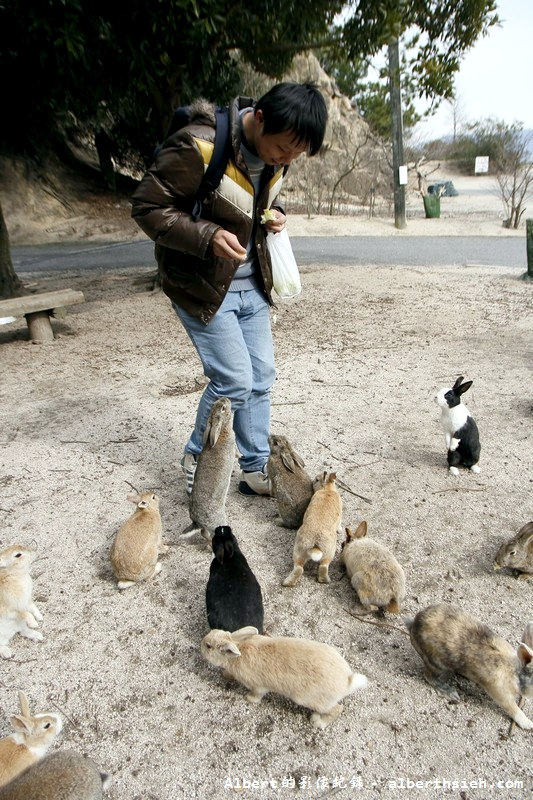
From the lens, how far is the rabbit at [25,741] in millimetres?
1896

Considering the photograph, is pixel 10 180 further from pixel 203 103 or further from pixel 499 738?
pixel 499 738

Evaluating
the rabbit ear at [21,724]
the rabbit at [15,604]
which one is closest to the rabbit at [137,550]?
the rabbit at [15,604]

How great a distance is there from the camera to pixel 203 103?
9.21 feet

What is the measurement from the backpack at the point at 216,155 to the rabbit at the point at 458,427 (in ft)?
6.57

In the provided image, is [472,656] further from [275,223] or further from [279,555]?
[275,223]

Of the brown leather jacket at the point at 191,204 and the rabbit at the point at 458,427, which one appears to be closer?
the brown leather jacket at the point at 191,204

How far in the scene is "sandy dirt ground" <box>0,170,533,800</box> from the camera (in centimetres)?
203

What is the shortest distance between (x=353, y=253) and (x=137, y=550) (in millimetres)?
12131

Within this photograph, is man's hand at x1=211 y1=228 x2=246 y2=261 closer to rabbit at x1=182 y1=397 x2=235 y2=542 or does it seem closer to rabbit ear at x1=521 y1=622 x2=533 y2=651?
rabbit at x1=182 y1=397 x2=235 y2=542

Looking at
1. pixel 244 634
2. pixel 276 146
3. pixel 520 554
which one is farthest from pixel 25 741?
pixel 276 146

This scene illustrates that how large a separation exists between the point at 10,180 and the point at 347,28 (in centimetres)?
1608

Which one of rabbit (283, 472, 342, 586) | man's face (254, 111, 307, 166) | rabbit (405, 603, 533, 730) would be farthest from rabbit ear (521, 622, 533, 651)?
man's face (254, 111, 307, 166)

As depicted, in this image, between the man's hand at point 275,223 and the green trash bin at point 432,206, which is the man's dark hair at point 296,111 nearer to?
the man's hand at point 275,223

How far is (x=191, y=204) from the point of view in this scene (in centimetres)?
280
